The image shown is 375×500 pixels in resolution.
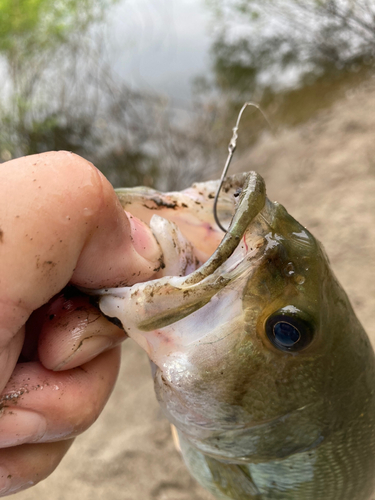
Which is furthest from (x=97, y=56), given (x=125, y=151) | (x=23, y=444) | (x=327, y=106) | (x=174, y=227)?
(x=23, y=444)

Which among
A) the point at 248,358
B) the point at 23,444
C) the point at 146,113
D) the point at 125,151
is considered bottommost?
the point at 125,151

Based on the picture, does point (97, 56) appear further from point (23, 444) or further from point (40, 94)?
point (23, 444)

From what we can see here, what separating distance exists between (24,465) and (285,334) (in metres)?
0.70

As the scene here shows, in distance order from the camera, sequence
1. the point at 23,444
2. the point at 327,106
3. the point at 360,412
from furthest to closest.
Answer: the point at 327,106
the point at 360,412
the point at 23,444

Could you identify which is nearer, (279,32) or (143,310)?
(143,310)

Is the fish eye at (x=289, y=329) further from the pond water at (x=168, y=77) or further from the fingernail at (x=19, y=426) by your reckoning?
the pond water at (x=168, y=77)

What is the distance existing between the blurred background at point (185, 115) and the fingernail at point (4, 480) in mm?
1902

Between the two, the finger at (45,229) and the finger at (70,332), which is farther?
the finger at (70,332)

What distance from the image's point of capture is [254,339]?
834mm

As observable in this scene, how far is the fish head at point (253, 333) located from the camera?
2.61ft

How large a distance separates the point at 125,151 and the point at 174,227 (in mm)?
4588

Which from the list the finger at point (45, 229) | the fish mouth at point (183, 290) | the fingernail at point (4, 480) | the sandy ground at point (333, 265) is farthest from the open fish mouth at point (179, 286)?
the sandy ground at point (333, 265)

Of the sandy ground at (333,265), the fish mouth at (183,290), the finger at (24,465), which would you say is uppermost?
the fish mouth at (183,290)

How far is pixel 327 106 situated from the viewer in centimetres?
654
